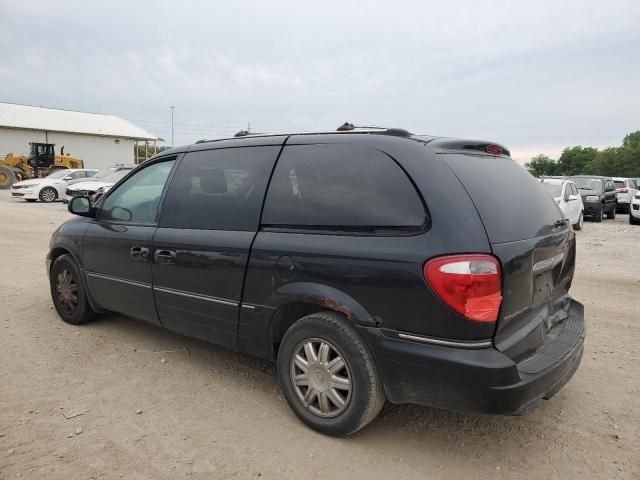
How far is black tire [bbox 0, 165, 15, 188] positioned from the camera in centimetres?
2889

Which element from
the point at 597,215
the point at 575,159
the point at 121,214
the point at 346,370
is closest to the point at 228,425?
the point at 346,370

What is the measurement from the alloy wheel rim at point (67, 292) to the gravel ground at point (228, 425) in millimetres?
304

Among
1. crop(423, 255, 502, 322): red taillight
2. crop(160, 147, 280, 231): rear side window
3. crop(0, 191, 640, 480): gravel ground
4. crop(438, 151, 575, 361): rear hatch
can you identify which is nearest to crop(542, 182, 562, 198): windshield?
crop(0, 191, 640, 480): gravel ground

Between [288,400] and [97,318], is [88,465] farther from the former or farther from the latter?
[97,318]

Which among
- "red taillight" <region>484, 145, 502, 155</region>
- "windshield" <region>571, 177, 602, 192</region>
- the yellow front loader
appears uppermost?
the yellow front loader

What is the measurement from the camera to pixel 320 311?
290 centimetres

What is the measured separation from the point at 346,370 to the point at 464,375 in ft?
2.24

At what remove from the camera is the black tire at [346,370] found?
2.66 meters

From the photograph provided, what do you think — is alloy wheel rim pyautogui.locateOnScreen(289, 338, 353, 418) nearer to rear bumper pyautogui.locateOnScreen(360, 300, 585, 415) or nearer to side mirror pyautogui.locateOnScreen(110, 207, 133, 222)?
rear bumper pyautogui.locateOnScreen(360, 300, 585, 415)

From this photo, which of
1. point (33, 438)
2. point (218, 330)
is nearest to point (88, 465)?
point (33, 438)


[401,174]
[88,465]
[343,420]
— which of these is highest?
[401,174]

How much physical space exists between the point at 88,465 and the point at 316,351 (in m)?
1.37

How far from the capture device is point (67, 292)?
15.5 feet

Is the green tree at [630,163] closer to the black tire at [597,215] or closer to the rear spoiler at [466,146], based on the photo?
the black tire at [597,215]
